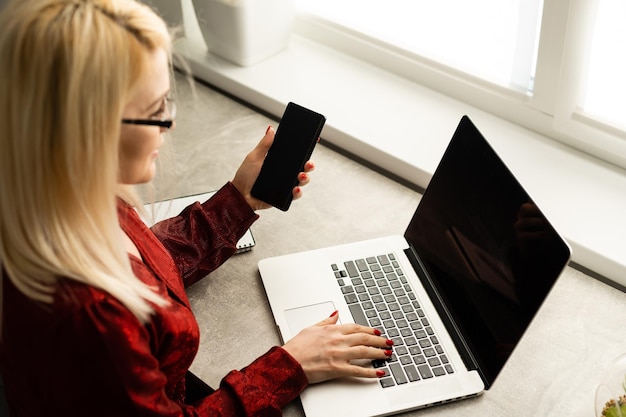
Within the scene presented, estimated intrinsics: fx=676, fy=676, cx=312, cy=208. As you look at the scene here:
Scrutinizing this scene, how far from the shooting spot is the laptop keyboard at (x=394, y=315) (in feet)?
3.05

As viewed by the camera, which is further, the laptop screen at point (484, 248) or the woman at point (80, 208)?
the laptop screen at point (484, 248)

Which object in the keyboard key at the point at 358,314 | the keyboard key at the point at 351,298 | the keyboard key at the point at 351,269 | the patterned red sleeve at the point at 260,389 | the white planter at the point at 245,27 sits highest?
the white planter at the point at 245,27

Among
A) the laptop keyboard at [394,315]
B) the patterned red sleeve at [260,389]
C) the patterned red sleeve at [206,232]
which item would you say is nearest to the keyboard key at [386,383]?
the laptop keyboard at [394,315]

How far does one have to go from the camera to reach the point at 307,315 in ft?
3.32

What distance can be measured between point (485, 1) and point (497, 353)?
725 mm

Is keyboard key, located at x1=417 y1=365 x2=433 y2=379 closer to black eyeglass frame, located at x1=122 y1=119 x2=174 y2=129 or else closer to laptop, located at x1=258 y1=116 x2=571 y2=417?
laptop, located at x1=258 y1=116 x2=571 y2=417

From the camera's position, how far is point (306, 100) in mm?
1469

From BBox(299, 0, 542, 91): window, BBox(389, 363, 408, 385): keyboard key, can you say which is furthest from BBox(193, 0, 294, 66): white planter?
BBox(389, 363, 408, 385): keyboard key

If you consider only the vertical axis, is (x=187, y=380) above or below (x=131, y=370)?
below

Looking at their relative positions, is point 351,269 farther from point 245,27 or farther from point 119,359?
point 245,27

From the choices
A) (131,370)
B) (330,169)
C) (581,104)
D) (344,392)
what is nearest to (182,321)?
(131,370)

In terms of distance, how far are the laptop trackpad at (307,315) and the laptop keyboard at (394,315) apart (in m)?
0.04

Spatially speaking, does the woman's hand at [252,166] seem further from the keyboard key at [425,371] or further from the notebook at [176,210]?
the keyboard key at [425,371]

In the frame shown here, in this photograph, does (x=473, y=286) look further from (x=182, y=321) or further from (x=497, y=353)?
(x=182, y=321)
